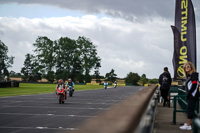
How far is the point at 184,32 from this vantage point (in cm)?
1722

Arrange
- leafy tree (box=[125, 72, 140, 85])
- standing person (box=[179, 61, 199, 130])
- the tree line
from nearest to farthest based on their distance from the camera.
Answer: standing person (box=[179, 61, 199, 130]), the tree line, leafy tree (box=[125, 72, 140, 85])

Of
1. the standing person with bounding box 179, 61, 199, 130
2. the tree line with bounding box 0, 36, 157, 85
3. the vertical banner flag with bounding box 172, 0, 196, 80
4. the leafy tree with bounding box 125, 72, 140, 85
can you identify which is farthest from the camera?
the leafy tree with bounding box 125, 72, 140, 85

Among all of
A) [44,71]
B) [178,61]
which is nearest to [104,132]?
[178,61]

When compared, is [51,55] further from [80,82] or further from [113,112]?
[113,112]

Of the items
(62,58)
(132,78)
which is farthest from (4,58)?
(132,78)

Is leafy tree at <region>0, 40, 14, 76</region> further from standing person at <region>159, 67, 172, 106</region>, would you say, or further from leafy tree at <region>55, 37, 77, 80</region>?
→ standing person at <region>159, 67, 172, 106</region>

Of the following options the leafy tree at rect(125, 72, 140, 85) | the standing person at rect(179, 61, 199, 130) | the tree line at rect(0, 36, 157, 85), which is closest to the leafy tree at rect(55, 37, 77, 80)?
the tree line at rect(0, 36, 157, 85)

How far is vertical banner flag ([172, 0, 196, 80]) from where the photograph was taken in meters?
16.9

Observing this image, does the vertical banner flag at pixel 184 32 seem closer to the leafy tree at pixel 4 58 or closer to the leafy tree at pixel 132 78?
the leafy tree at pixel 4 58

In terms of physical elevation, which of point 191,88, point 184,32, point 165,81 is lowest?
point 191,88

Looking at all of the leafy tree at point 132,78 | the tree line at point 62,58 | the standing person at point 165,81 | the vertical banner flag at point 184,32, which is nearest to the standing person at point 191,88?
the standing person at point 165,81

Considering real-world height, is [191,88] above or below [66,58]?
below

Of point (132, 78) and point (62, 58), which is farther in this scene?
point (132, 78)

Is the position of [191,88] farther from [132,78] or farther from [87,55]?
[132,78]
